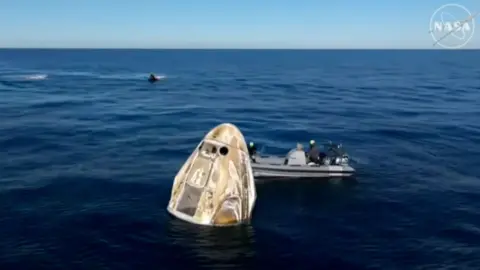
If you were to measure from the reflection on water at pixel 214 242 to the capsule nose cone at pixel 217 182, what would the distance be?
590 millimetres

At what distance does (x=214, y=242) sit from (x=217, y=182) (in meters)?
3.74

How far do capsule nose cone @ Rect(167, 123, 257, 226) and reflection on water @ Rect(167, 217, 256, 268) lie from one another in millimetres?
590

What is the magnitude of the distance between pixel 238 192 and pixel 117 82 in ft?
356

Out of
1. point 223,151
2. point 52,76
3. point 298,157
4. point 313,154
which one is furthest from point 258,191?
point 52,76

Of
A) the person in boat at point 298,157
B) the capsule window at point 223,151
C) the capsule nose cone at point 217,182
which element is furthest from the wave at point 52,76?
the capsule window at point 223,151

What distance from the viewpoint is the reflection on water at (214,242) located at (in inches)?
1051

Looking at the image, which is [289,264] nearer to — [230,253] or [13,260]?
[230,253]

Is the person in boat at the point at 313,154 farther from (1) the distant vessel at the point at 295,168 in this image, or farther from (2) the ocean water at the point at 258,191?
(2) the ocean water at the point at 258,191

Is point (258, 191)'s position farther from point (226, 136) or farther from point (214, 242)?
point (214, 242)

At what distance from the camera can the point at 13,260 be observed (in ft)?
85.7

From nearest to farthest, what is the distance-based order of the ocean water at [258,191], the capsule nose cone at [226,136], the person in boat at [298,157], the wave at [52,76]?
the ocean water at [258,191] < the capsule nose cone at [226,136] < the person in boat at [298,157] < the wave at [52,76]

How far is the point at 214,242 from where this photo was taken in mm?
28266

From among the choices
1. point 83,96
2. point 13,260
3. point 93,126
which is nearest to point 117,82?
point 83,96

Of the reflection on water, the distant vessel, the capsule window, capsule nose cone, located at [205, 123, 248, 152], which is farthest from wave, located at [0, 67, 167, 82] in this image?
the capsule window
